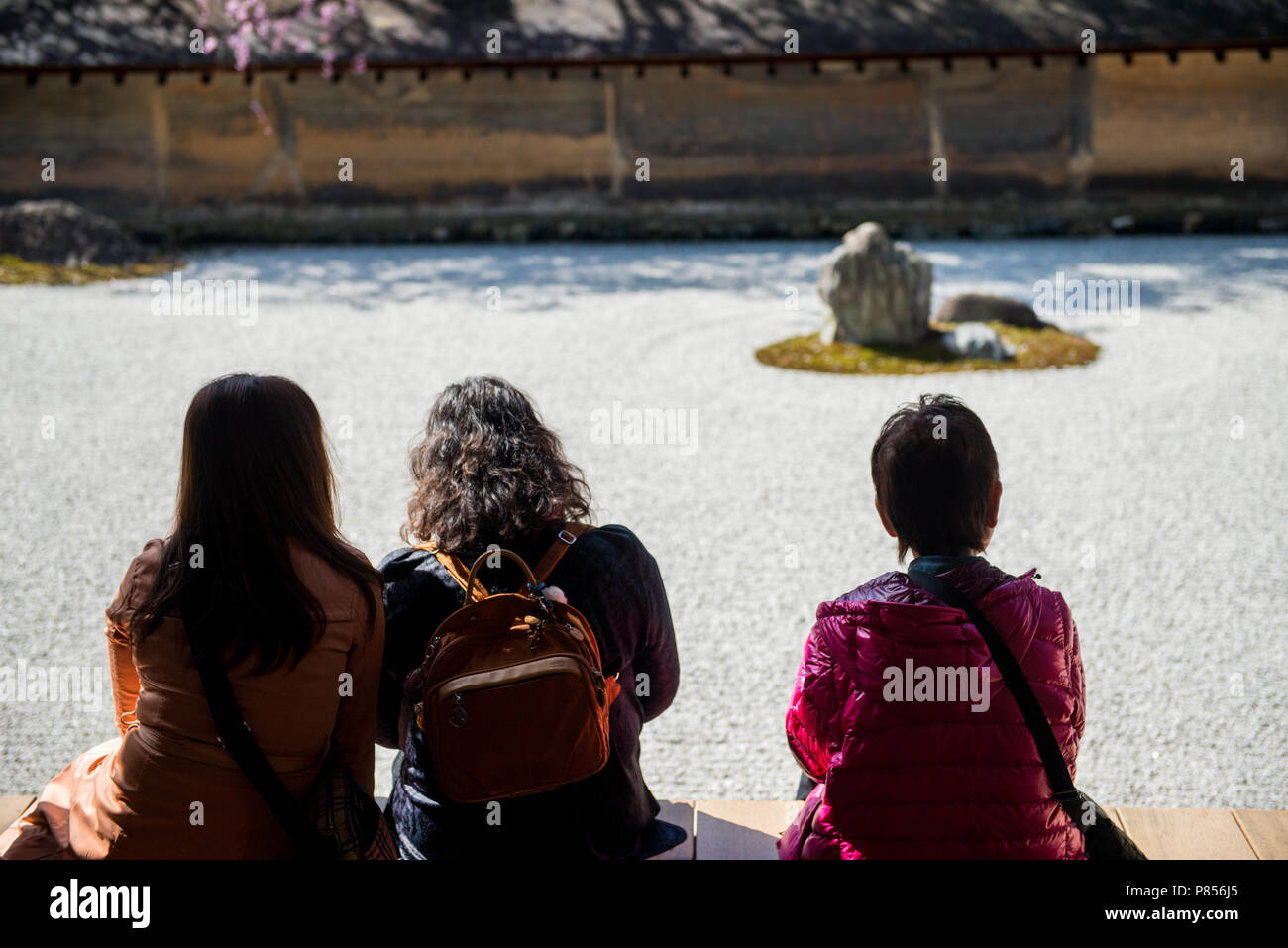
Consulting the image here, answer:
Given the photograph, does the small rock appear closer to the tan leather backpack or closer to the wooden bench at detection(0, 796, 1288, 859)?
the wooden bench at detection(0, 796, 1288, 859)

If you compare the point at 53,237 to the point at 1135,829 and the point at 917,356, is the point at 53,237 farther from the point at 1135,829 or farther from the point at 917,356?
the point at 1135,829

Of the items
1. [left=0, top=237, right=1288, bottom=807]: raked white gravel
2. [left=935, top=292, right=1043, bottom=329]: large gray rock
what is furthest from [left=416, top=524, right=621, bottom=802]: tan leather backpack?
[left=935, top=292, right=1043, bottom=329]: large gray rock

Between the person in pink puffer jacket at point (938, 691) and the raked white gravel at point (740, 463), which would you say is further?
the raked white gravel at point (740, 463)

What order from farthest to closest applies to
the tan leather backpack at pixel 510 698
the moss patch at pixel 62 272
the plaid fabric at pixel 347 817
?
the moss patch at pixel 62 272
the plaid fabric at pixel 347 817
the tan leather backpack at pixel 510 698

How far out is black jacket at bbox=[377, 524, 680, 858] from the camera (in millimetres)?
2293

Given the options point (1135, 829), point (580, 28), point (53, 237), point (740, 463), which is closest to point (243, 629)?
point (1135, 829)

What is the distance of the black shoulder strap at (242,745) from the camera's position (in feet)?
6.88

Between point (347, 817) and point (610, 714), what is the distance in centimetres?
53

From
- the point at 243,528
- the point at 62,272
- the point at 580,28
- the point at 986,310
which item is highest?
the point at 580,28

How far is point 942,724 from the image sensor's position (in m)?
2.10

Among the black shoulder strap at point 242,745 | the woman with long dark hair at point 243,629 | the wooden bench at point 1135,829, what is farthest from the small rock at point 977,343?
the black shoulder strap at point 242,745

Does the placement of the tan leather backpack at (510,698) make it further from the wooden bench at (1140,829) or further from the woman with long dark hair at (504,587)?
the wooden bench at (1140,829)

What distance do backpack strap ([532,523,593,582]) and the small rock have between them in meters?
6.98
